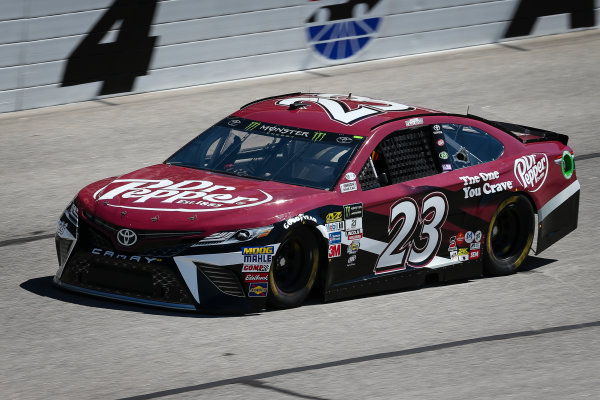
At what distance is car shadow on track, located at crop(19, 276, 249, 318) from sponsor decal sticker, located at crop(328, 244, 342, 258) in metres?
0.85

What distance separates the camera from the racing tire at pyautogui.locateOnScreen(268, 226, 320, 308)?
7715 millimetres

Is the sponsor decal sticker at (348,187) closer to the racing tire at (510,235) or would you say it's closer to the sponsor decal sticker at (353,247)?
the sponsor decal sticker at (353,247)

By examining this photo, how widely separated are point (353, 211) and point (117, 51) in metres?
7.59

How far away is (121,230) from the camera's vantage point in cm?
751

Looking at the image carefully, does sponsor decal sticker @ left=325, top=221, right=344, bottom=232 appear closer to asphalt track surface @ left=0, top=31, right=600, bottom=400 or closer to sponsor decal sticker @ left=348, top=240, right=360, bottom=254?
sponsor decal sticker @ left=348, top=240, right=360, bottom=254

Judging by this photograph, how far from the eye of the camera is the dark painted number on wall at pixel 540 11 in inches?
738

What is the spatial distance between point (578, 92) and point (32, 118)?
7.48 meters

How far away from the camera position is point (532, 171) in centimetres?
947

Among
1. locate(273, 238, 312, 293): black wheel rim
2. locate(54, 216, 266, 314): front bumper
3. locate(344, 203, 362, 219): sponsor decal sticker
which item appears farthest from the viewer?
locate(344, 203, 362, 219): sponsor decal sticker

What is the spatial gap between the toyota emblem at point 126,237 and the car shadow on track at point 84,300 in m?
0.48

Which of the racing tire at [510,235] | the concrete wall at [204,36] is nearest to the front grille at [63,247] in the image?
the racing tire at [510,235]

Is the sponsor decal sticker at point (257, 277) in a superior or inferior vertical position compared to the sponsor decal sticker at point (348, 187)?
inferior

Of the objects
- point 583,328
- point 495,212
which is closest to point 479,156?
point 495,212

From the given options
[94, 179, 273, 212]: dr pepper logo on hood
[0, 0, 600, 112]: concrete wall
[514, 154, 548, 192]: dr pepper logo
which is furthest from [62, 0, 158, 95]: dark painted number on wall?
[514, 154, 548, 192]: dr pepper logo
